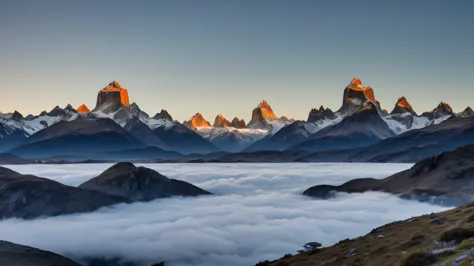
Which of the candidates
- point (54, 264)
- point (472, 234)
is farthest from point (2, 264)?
point (472, 234)

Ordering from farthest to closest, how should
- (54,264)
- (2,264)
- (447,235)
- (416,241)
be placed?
1. (54,264)
2. (2,264)
3. (416,241)
4. (447,235)

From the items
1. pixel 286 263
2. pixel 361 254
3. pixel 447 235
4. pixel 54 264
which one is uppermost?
pixel 447 235

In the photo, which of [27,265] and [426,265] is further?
[27,265]

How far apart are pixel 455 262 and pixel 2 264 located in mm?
169194

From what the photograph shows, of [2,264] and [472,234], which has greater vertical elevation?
[472,234]

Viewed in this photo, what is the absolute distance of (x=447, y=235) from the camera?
6431 centimetres

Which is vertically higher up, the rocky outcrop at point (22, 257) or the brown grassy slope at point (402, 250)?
the brown grassy slope at point (402, 250)

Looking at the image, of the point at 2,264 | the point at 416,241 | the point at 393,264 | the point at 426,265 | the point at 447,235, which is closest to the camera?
the point at 426,265

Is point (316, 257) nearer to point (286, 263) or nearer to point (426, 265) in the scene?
point (286, 263)

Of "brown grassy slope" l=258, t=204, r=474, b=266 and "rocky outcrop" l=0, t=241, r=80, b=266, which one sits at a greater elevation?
"brown grassy slope" l=258, t=204, r=474, b=266

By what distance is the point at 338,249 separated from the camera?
10188 centimetres

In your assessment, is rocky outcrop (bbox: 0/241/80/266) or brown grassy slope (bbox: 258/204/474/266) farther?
rocky outcrop (bbox: 0/241/80/266)

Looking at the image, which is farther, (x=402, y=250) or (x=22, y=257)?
(x=22, y=257)

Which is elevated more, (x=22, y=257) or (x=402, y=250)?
(x=402, y=250)
